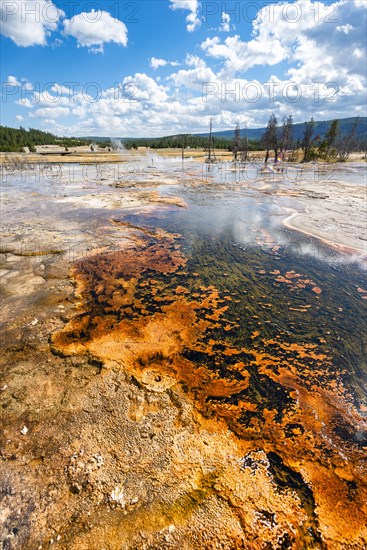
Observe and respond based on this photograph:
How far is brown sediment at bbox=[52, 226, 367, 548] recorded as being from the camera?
8.35ft

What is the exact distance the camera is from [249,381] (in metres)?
3.90

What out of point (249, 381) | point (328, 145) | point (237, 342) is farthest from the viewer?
point (328, 145)

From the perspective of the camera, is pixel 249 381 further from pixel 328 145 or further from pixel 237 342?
pixel 328 145

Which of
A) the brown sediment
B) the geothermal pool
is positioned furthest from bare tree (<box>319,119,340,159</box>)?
the brown sediment

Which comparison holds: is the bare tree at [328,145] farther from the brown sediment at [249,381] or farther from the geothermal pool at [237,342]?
the brown sediment at [249,381]

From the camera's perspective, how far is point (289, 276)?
7168mm

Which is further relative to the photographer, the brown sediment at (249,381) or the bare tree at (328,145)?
the bare tree at (328,145)

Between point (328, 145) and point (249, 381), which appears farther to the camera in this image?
point (328, 145)

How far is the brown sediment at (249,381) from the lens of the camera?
254 cm

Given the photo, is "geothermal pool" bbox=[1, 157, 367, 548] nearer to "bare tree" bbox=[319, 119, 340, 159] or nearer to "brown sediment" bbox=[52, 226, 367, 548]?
"brown sediment" bbox=[52, 226, 367, 548]

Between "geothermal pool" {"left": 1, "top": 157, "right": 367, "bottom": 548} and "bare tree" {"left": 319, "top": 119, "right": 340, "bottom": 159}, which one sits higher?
"bare tree" {"left": 319, "top": 119, "right": 340, "bottom": 159}

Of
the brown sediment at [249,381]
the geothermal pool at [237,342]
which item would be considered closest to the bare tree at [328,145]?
the geothermal pool at [237,342]

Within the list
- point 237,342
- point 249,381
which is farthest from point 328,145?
point 249,381

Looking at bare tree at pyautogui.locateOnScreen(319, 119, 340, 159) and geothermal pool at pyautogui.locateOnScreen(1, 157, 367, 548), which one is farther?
bare tree at pyautogui.locateOnScreen(319, 119, 340, 159)
